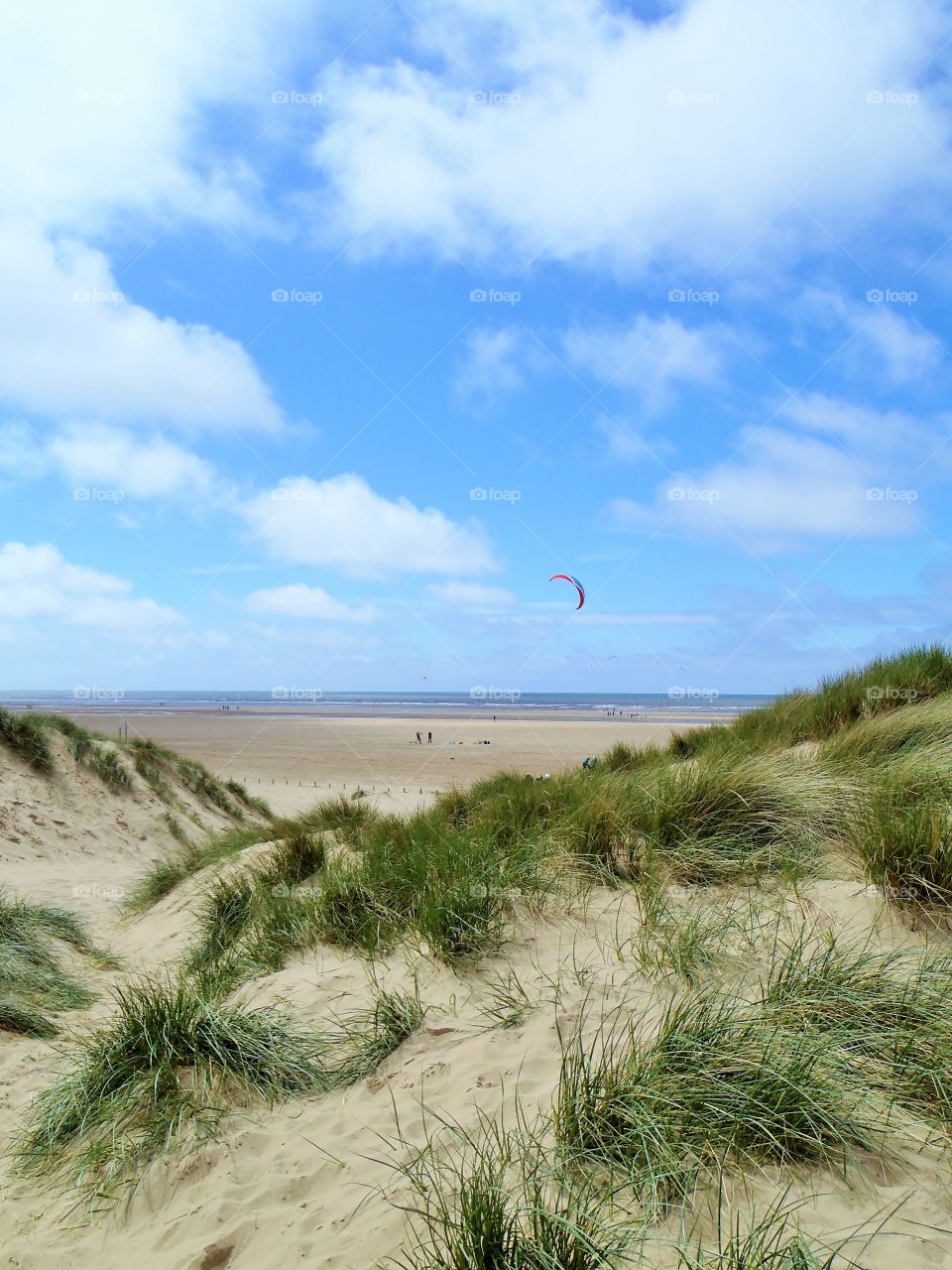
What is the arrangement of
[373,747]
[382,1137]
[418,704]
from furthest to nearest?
[418,704]
[373,747]
[382,1137]

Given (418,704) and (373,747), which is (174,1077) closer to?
(373,747)

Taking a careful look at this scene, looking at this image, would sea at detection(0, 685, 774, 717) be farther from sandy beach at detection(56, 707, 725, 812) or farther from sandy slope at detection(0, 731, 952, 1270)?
sandy slope at detection(0, 731, 952, 1270)

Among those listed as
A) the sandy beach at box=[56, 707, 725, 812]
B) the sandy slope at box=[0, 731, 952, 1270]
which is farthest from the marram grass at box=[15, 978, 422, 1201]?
the sandy beach at box=[56, 707, 725, 812]

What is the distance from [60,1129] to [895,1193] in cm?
359

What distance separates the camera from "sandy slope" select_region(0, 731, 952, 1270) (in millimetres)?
2537

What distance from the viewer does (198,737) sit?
157 feet

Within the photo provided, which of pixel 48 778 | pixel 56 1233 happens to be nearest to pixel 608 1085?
pixel 56 1233

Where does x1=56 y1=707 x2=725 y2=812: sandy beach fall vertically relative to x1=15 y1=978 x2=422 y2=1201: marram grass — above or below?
below

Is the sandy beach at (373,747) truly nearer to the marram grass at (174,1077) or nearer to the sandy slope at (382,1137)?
the sandy slope at (382,1137)

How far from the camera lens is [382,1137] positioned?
3188 millimetres

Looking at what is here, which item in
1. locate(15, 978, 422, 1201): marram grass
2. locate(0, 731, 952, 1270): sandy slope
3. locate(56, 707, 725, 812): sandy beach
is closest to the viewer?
locate(0, 731, 952, 1270): sandy slope

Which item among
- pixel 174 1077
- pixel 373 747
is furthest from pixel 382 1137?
→ pixel 373 747

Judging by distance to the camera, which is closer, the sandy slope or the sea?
the sandy slope

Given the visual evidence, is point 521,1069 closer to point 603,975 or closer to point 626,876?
point 603,975
